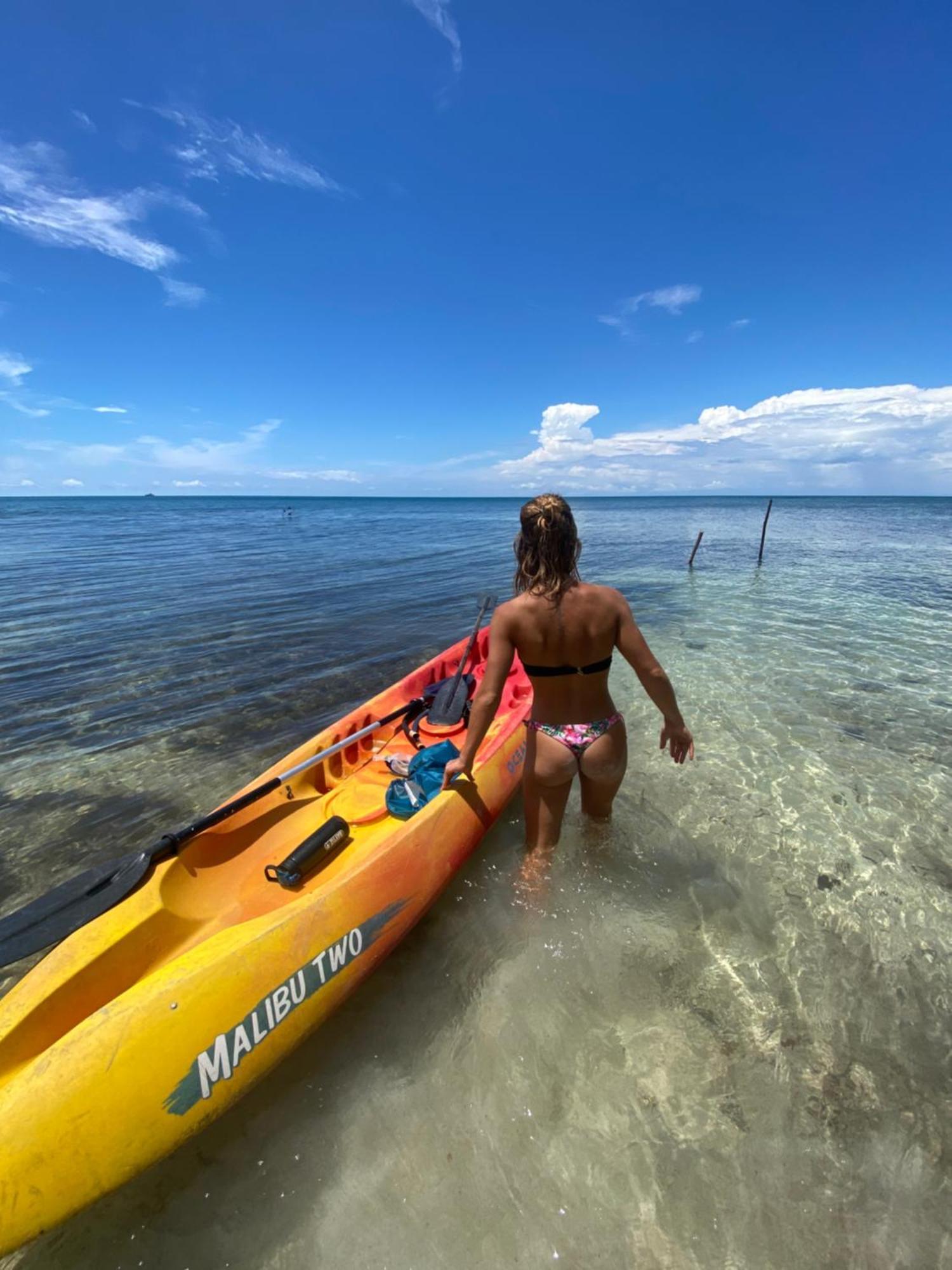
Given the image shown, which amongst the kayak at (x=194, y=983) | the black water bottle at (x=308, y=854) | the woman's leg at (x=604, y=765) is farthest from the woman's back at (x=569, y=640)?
the black water bottle at (x=308, y=854)

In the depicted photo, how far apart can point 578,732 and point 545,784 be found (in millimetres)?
489

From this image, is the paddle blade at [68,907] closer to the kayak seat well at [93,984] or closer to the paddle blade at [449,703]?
the kayak seat well at [93,984]

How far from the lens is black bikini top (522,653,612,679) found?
3252 mm

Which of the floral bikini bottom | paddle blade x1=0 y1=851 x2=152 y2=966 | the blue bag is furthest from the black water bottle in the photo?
the floral bikini bottom

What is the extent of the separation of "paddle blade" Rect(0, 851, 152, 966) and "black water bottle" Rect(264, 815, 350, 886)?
2.91 feet

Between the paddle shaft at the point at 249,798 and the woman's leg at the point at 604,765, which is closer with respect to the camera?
the woman's leg at the point at 604,765

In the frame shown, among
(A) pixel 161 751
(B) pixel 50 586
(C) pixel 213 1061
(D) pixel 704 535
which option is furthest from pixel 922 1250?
(D) pixel 704 535

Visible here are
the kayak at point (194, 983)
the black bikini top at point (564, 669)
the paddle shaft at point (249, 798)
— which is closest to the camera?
the kayak at point (194, 983)

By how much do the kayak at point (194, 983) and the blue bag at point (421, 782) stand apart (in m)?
0.17

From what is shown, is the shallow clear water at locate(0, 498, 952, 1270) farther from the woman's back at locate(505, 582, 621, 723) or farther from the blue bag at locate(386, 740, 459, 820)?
the woman's back at locate(505, 582, 621, 723)

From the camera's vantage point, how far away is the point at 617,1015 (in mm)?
3367

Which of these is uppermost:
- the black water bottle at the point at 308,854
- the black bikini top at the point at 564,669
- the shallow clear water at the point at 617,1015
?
the black bikini top at the point at 564,669

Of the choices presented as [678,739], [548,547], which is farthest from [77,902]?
[678,739]

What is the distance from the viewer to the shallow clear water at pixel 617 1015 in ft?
7.89
